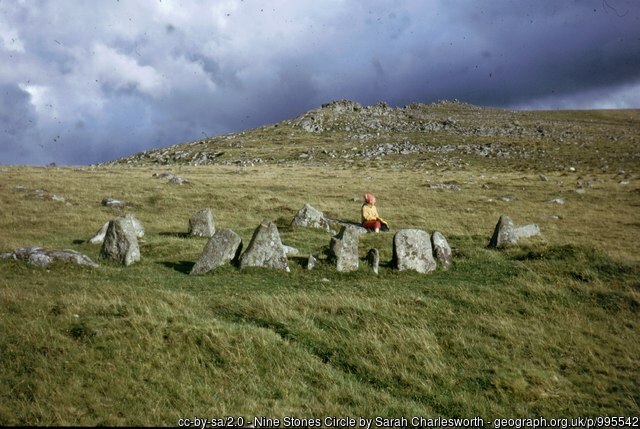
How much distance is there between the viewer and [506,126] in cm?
11988

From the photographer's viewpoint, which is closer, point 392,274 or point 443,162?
point 392,274

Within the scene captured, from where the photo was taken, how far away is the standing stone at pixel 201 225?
902 inches

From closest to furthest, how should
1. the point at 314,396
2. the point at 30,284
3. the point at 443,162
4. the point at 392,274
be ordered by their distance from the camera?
the point at 314,396 < the point at 30,284 < the point at 392,274 < the point at 443,162

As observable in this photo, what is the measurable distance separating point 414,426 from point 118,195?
1360 inches

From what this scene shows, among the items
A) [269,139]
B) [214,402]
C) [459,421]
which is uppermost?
[269,139]

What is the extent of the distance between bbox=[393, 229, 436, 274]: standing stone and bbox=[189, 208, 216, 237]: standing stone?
37.5 ft

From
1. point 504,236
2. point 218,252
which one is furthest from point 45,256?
point 504,236

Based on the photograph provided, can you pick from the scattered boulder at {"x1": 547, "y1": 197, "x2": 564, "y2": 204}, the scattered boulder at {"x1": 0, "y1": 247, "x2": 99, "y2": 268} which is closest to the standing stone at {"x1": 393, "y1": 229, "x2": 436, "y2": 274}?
the scattered boulder at {"x1": 0, "y1": 247, "x2": 99, "y2": 268}

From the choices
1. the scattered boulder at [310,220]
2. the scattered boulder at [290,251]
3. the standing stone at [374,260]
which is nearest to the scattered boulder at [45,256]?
the scattered boulder at [290,251]

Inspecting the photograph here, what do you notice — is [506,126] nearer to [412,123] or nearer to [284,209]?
[412,123]

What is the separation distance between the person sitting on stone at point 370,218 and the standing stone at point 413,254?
7549 millimetres

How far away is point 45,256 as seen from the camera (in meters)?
16.0

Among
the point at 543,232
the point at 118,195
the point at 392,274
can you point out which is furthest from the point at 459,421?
the point at 118,195

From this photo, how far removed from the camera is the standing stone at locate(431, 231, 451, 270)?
56.5ft
